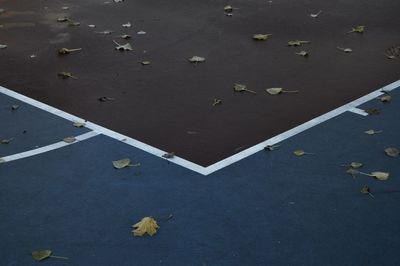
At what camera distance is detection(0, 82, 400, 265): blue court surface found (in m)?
4.70

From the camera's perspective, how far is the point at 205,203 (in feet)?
17.5

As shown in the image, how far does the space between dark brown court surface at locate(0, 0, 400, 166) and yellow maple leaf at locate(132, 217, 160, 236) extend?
1.21 m

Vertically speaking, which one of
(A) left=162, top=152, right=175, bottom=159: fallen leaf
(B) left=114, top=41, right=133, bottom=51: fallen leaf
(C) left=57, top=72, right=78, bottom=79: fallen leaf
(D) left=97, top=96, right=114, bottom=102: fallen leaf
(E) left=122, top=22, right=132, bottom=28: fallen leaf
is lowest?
(E) left=122, top=22, right=132, bottom=28: fallen leaf

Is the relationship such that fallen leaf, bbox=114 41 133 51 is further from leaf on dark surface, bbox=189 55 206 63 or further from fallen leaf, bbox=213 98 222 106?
fallen leaf, bbox=213 98 222 106

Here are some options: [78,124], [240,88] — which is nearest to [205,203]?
[78,124]

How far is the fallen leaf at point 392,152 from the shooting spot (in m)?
6.10

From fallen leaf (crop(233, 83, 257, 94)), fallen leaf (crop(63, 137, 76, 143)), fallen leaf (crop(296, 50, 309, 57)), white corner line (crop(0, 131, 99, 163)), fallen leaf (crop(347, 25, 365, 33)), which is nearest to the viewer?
white corner line (crop(0, 131, 99, 163))

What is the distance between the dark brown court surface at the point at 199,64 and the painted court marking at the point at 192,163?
109mm

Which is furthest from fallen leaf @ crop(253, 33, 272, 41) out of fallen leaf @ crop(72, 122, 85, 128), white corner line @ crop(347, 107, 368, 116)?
fallen leaf @ crop(72, 122, 85, 128)

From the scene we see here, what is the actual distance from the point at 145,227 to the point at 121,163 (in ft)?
4.03

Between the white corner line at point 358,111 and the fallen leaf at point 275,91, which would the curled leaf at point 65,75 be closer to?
the fallen leaf at point 275,91

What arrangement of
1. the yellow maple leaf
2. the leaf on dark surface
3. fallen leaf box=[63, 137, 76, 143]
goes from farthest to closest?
the leaf on dark surface < fallen leaf box=[63, 137, 76, 143] < the yellow maple leaf

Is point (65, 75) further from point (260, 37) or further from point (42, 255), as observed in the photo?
point (42, 255)

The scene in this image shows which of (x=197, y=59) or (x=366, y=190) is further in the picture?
(x=197, y=59)
